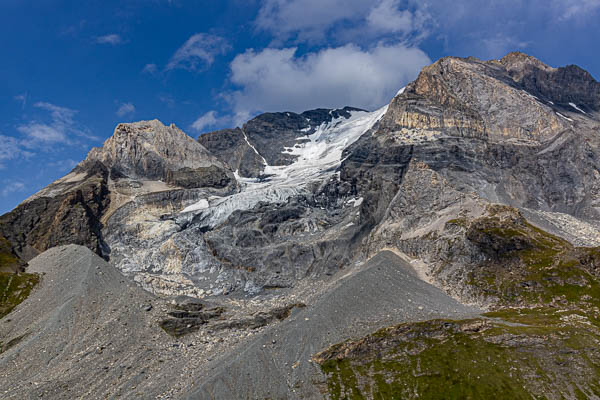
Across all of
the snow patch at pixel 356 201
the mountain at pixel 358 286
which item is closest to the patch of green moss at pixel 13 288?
the mountain at pixel 358 286

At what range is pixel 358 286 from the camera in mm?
94625

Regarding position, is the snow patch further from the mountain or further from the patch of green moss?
the patch of green moss

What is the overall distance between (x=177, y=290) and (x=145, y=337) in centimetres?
5400

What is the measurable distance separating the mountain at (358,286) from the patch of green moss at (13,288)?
86.5 inches

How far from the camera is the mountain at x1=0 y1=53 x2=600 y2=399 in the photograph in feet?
234

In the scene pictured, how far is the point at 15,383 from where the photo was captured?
68.9m

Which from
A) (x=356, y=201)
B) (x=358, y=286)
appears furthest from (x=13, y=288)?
(x=356, y=201)

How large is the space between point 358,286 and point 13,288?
7383 cm

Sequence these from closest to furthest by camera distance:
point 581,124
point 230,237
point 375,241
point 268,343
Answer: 1. point 268,343
2. point 375,241
3. point 230,237
4. point 581,124

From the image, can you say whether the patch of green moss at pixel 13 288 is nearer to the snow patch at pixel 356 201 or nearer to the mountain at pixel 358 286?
the mountain at pixel 358 286

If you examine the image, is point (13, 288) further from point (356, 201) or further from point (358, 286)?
point (356, 201)

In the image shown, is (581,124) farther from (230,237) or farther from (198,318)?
(198,318)

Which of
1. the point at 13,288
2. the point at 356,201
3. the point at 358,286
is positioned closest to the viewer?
the point at 358,286

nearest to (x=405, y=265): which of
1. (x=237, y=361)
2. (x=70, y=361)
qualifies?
(x=237, y=361)
